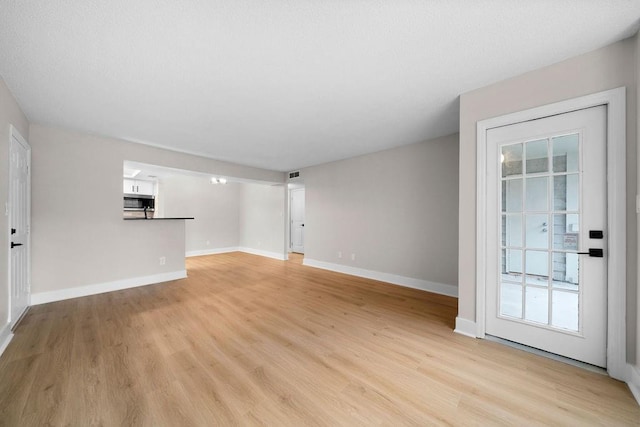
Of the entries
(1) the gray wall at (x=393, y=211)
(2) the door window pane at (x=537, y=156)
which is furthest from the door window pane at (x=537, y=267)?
(1) the gray wall at (x=393, y=211)

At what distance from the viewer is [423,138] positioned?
3.79 m

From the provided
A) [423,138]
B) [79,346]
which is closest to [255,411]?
[79,346]

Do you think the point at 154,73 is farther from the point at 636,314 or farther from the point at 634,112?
the point at 636,314

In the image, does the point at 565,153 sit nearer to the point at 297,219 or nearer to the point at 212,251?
the point at 297,219

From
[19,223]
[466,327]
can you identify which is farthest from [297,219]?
[466,327]

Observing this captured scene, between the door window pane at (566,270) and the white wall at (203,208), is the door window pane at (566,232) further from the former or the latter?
the white wall at (203,208)

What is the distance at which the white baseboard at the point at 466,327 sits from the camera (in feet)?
7.57

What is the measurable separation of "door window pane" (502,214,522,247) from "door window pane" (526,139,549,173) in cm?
43

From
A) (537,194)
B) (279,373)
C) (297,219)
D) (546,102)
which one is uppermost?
(546,102)

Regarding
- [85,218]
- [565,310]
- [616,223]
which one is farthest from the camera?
[85,218]

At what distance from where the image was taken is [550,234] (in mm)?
2014

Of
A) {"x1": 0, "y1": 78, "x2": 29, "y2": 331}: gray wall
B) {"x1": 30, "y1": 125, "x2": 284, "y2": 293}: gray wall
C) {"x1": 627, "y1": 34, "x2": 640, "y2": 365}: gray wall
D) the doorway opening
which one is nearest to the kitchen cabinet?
{"x1": 30, "y1": 125, "x2": 284, "y2": 293}: gray wall

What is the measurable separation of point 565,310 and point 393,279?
2.45 m

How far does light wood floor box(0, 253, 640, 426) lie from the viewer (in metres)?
1.41
